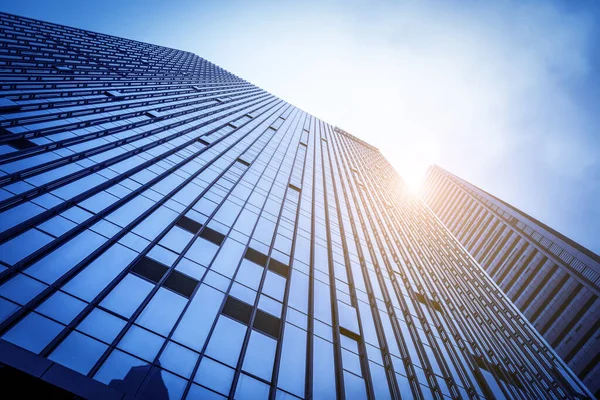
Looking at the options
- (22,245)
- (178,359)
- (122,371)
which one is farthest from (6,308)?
(178,359)

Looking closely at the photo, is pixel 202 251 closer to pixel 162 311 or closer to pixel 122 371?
pixel 162 311

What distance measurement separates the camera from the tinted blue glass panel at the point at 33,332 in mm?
6469

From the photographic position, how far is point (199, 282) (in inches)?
429

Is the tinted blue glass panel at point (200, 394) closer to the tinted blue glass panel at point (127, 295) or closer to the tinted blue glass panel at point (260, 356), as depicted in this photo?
the tinted blue glass panel at point (260, 356)

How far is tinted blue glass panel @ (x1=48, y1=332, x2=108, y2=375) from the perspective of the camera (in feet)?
21.5

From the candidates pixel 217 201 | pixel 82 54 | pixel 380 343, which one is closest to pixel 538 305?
pixel 380 343

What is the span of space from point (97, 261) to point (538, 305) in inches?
1725

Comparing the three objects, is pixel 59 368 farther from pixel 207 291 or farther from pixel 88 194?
pixel 88 194

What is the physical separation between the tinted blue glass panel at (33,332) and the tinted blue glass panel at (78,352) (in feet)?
1.03

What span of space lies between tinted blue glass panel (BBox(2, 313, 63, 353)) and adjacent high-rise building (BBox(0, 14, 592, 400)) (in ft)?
0.10

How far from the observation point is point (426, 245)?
34000 millimetres

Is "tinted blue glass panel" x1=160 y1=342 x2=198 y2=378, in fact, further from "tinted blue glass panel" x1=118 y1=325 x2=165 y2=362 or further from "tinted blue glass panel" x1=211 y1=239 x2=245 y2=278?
"tinted blue glass panel" x1=211 y1=239 x2=245 y2=278

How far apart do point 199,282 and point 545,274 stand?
4252 centimetres

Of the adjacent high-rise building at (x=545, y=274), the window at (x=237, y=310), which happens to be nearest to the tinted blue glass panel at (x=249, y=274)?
the window at (x=237, y=310)
